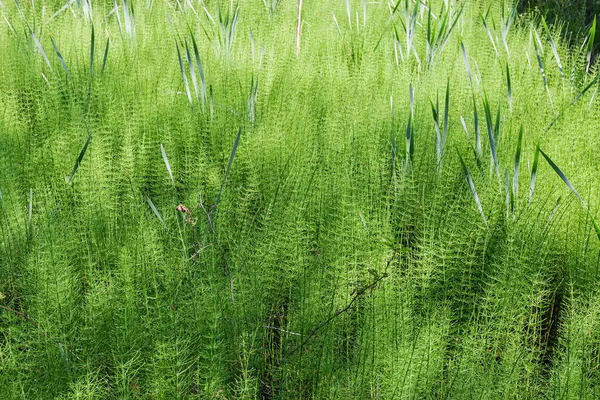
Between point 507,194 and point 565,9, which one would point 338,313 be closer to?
point 507,194

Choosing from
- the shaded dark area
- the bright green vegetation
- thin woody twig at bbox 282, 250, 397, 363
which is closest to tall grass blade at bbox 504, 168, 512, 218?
the bright green vegetation

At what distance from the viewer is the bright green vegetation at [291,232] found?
146cm

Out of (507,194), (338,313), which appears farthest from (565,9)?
(338,313)

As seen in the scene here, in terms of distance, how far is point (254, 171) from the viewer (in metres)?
2.09

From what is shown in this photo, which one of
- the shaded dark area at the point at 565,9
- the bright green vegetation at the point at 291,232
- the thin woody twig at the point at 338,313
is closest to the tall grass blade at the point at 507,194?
the bright green vegetation at the point at 291,232

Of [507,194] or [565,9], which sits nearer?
[507,194]

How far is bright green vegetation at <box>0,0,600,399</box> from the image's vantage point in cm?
146

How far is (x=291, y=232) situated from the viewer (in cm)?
178

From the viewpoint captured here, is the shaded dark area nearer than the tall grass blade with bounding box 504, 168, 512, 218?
No

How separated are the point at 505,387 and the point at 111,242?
113 centimetres

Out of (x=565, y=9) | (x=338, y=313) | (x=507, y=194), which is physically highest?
(x=565, y=9)

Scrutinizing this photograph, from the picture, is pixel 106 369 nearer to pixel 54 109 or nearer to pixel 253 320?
pixel 253 320

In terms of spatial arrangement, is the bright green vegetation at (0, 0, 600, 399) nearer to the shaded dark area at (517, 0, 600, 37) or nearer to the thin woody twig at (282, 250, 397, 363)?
the thin woody twig at (282, 250, 397, 363)

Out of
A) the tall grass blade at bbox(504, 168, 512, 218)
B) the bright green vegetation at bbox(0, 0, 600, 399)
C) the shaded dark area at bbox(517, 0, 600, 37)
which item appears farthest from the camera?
the shaded dark area at bbox(517, 0, 600, 37)
